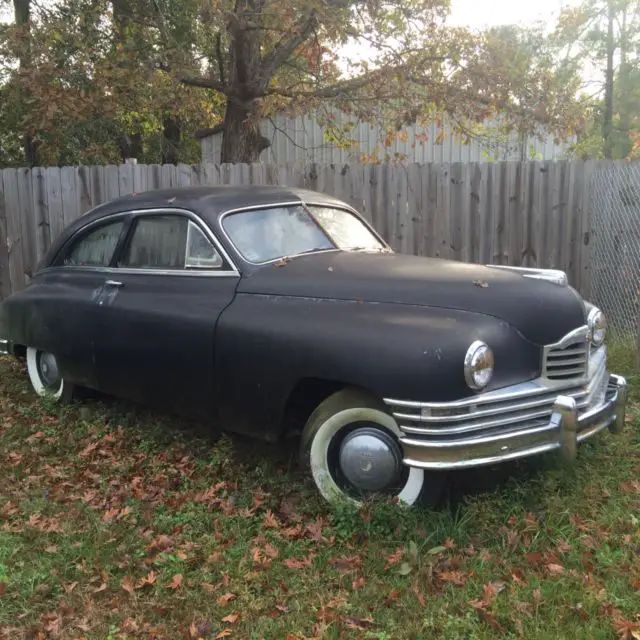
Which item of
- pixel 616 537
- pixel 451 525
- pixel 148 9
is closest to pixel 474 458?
pixel 451 525

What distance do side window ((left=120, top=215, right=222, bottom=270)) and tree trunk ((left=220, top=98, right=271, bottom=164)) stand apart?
21.5ft

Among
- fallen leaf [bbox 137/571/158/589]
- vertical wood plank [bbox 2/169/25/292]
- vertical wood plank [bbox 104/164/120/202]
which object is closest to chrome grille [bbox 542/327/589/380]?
fallen leaf [bbox 137/571/158/589]

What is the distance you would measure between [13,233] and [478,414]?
7404 millimetres

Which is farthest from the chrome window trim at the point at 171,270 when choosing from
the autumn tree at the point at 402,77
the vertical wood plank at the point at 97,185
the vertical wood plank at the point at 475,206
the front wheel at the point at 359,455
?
the autumn tree at the point at 402,77

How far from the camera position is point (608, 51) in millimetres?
17750

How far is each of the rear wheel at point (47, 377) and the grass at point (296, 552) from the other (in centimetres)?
100

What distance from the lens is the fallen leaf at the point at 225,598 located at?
3.04 metres

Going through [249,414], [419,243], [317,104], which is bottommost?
[249,414]

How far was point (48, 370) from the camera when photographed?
228 inches

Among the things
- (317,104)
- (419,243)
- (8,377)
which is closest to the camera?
(8,377)

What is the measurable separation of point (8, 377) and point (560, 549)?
17.7ft

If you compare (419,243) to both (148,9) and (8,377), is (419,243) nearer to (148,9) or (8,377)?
(8,377)

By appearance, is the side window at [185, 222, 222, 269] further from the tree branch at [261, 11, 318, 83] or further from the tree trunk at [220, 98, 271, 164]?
the tree trunk at [220, 98, 271, 164]

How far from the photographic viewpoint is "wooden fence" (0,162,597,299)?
7.25 m
